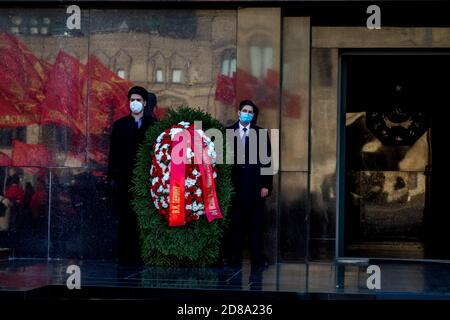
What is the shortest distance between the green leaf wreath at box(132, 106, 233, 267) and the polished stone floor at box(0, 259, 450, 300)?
9.2 inches

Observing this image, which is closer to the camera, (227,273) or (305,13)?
(227,273)

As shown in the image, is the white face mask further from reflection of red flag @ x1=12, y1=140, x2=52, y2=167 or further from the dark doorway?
the dark doorway

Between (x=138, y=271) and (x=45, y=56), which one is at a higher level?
(x=45, y=56)

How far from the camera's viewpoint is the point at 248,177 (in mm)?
11266

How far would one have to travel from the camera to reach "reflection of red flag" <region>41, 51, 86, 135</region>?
12.3m

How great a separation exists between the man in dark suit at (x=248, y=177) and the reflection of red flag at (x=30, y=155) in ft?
9.23

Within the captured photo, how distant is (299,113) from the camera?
12188 millimetres

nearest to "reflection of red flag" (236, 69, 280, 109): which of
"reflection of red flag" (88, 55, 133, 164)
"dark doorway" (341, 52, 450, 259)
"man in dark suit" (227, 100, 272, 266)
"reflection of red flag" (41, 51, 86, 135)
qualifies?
"man in dark suit" (227, 100, 272, 266)

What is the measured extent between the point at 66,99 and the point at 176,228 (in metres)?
2.77

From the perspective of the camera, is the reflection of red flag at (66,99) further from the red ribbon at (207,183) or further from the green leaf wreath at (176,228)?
the red ribbon at (207,183)
